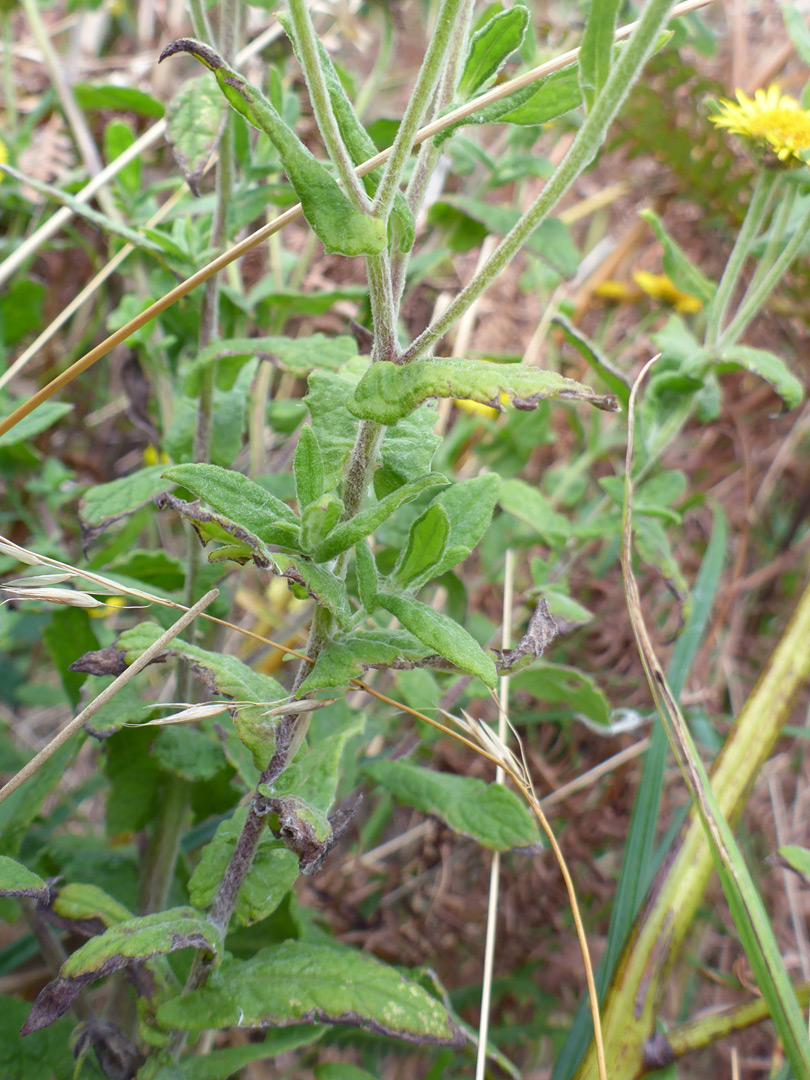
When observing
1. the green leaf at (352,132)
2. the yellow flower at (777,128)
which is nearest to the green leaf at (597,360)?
the yellow flower at (777,128)

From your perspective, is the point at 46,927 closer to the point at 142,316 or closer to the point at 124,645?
the point at 124,645

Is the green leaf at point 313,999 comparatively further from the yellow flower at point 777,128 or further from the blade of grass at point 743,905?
the yellow flower at point 777,128

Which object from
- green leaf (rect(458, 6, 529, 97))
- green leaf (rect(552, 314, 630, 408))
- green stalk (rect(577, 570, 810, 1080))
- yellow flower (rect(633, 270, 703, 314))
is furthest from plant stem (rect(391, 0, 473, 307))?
yellow flower (rect(633, 270, 703, 314))

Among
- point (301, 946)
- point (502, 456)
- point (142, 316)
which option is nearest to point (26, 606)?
point (142, 316)

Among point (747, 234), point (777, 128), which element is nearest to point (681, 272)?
point (747, 234)

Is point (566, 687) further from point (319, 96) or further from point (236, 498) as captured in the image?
point (319, 96)

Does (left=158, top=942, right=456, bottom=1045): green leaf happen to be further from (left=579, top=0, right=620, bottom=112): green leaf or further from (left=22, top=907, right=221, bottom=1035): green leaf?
(left=579, top=0, right=620, bottom=112): green leaf
